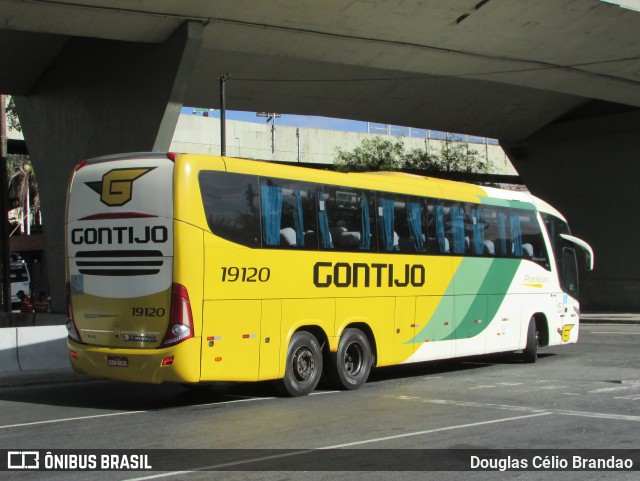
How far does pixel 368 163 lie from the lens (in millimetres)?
44156

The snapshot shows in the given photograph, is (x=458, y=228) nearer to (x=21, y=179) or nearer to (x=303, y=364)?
(x=303, y=364)

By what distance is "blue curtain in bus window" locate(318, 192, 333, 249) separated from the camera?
13203 mm

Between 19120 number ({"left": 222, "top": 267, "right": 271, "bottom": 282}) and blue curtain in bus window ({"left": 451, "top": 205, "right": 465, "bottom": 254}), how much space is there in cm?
497

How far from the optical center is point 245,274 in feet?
39.0

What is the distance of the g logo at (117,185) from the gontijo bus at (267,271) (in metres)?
0.02

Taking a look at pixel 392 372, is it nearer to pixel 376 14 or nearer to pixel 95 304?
pixel 95 304

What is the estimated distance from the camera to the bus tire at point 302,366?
12.6 metres

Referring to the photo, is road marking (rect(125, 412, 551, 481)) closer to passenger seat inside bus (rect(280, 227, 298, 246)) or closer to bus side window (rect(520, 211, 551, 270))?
passenger seat inside bus (rect(280, 227, 298, 246))

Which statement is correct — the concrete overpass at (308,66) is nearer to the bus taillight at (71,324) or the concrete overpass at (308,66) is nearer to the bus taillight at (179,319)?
the bus taillight at (71,324)

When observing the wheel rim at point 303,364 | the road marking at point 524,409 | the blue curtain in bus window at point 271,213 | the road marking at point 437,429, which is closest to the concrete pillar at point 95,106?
the blue curtain in bus window at point 271,213

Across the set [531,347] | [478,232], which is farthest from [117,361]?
[531,347]

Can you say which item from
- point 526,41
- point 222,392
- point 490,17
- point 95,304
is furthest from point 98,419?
point 526,41

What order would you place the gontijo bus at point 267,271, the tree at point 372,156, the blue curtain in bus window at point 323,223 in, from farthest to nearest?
the tree at point 372,156 → the blue curtain in bus window at point 323,223 → the gontijo bus at point 267,271

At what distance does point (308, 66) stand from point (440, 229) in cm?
1357
